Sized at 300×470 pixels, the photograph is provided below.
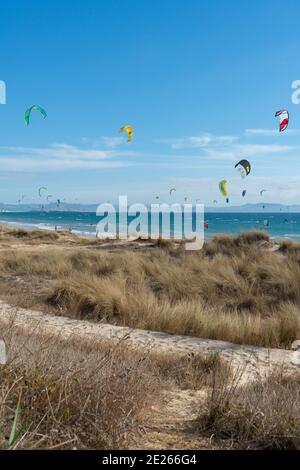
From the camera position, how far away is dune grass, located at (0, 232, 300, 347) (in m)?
8.86

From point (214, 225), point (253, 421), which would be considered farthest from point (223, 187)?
point (214, 225)

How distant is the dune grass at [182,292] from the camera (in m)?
8.86

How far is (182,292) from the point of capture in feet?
39.7

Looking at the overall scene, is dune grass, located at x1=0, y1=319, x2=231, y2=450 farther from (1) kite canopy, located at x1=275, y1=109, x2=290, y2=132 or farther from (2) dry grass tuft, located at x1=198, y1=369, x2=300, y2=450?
(1) kite canopy, located at x1=275, y1=109, x2=290, y2=132

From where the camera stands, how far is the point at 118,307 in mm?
10266

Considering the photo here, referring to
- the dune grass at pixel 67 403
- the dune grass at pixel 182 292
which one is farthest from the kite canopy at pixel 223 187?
the dune grass at pixel 67 403

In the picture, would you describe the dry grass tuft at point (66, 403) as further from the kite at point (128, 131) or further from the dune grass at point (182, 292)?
the kite at point (128, 131)

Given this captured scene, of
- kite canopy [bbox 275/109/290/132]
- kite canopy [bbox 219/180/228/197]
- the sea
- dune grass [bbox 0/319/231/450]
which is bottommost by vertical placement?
the sea

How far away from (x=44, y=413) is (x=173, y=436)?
106 centimetres

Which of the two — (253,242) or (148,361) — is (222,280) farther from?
(253,242)
